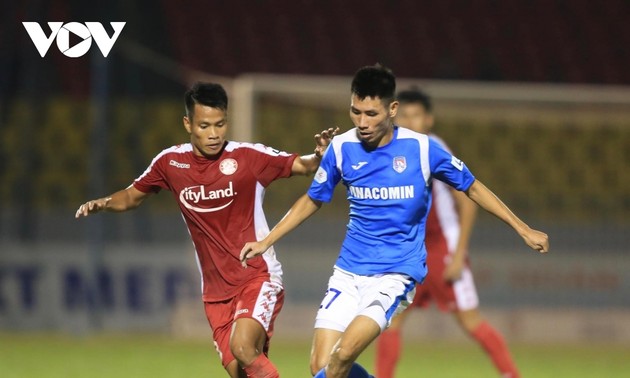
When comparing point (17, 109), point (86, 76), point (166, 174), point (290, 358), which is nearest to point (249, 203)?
point (166, 174)

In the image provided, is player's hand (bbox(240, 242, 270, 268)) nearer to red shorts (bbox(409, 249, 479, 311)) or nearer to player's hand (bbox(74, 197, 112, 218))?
→ player's hand (bbox(74, 197, 112, 218))

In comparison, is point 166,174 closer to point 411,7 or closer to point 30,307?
point 30,307

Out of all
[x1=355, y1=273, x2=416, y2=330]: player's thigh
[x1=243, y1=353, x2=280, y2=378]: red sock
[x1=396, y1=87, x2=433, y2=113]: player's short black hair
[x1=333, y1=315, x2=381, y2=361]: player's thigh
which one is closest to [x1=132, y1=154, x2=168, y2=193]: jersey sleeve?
[x1=243, y1=353, x2=280, y2=378]: red sock

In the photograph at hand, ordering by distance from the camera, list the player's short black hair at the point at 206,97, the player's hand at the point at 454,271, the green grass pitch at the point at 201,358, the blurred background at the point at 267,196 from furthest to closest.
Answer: the blurred background at the point at 267,196 → the green grass pitch at the point at 201,358 → the player's hand at the point at 454,271 → the player's short black hair at the point at 206,97

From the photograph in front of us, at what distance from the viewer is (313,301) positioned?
13.6m

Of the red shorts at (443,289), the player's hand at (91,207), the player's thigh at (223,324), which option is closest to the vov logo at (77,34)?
the red shorts at (443,289)

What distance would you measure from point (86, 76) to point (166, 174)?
408 inches

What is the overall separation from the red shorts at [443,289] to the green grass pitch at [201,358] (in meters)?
1.46

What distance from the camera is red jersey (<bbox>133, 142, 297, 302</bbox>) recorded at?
6547 millimetres

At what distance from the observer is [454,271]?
333 inches

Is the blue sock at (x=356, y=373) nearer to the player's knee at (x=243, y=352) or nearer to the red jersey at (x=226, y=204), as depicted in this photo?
the player's knee at (x=243, y=352)

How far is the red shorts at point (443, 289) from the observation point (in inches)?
336

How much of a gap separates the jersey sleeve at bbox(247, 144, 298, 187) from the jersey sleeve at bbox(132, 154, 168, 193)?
1.80ft

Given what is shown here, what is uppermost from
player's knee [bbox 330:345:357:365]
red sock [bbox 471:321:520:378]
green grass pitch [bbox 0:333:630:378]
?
player's knee [bbox 330:345:357:365]
